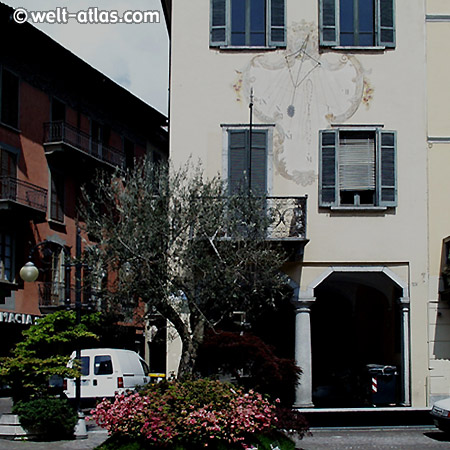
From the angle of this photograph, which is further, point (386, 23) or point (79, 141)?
point (79, 141)

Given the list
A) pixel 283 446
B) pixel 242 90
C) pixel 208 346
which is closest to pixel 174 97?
pixel 242 90

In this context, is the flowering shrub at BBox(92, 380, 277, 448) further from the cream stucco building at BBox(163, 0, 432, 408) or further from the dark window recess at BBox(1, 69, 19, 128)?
the dark window recess at BBox(1, 69, 19, 128)

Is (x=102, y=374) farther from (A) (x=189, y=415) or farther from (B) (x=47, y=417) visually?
(A) (x=189, y=415)

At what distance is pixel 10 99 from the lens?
33.9 metres

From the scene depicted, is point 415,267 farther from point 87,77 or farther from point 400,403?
point 87,77

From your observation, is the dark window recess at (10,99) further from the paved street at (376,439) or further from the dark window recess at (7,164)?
the paved street at (376,439)

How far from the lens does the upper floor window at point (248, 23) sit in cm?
2147

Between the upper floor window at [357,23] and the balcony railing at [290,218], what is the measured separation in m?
3.91

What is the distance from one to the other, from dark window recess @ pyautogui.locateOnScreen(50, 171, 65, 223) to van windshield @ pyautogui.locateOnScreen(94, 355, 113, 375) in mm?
11769

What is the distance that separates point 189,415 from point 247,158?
32.9 ft

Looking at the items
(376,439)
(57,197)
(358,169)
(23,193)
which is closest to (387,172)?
(358,169)

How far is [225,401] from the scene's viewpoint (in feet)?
39.9

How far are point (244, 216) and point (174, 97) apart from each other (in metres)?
5.22

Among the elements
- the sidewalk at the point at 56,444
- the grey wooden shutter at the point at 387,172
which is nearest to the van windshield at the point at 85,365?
the sidewalk at the point at 56,444
